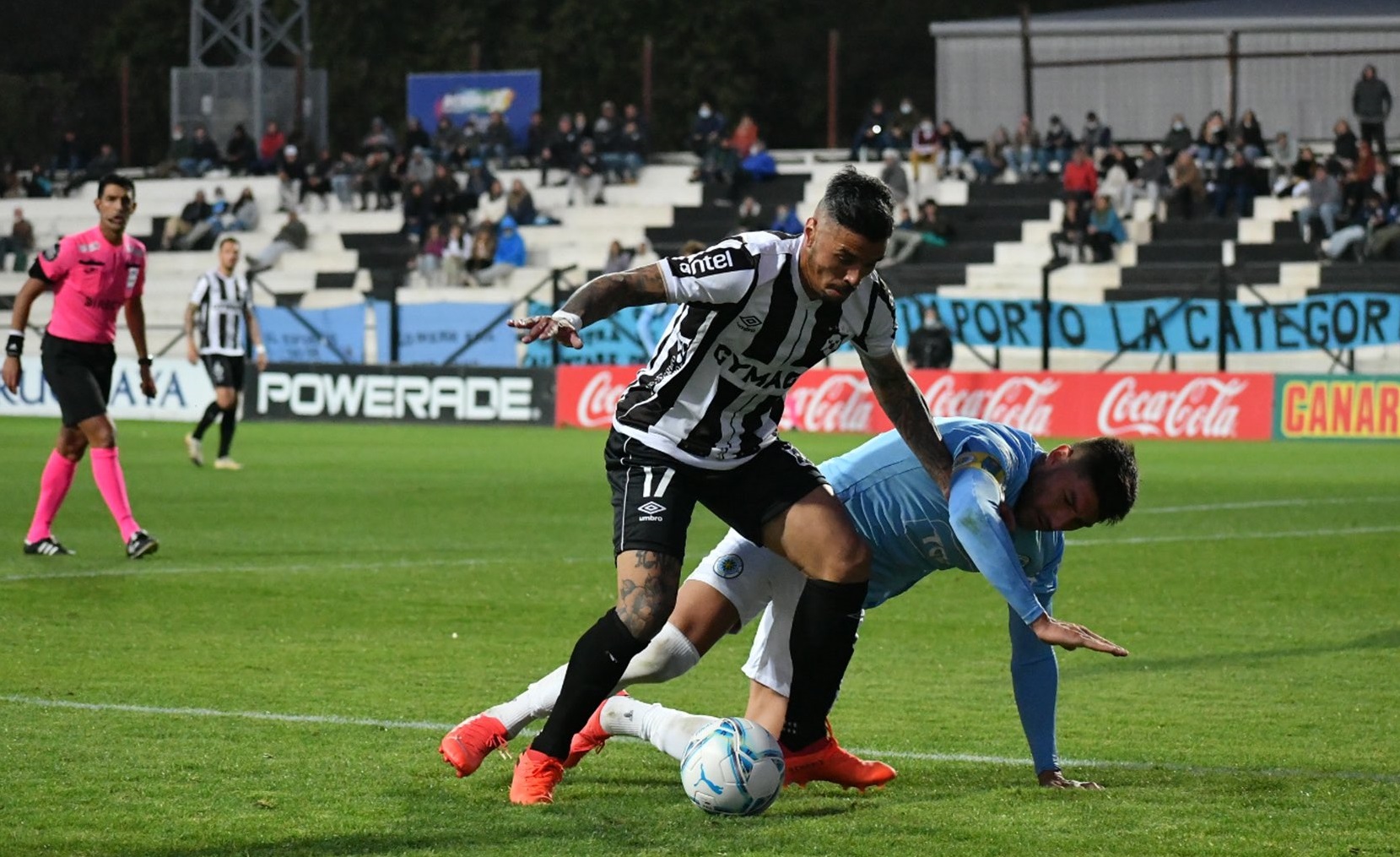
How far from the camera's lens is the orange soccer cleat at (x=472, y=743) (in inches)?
239

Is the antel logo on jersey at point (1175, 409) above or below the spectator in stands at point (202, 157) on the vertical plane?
below

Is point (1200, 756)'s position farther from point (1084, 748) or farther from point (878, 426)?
point (878, 426)

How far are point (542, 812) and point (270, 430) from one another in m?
22.1

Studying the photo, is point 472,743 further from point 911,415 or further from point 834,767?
point 911,415

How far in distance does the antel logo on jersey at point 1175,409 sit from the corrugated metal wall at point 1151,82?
37.5 ft

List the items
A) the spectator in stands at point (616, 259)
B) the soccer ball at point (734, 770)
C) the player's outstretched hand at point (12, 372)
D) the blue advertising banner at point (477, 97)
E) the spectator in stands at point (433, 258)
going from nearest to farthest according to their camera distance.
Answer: the soccer ball at point (734, 770)
the player's outstretched hand at point (12, 372)
the spectator in stands at point (616, 259)
the spectator in stands at point (433, 258)
the blue advertising banner at point (477, 97)

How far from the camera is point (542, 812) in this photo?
19.2ft

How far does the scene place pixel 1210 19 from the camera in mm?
37188

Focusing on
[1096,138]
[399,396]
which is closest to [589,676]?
[399,396]

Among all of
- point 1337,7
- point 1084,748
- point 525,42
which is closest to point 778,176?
point 1337,7

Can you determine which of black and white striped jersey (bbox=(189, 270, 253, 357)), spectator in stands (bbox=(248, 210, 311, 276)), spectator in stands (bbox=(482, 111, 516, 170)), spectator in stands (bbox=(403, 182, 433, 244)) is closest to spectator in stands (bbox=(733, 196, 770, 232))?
spectator in stands (bbox=(403, 182, 433, 244))

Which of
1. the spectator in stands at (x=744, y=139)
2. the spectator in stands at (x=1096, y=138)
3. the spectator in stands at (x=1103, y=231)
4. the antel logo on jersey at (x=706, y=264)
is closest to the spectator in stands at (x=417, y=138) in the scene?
the spectator in stands at (x=744, y=139)

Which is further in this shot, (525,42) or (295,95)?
(525,42)

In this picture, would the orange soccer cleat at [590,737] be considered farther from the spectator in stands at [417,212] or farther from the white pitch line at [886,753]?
the spectator in stands at [417,212]
